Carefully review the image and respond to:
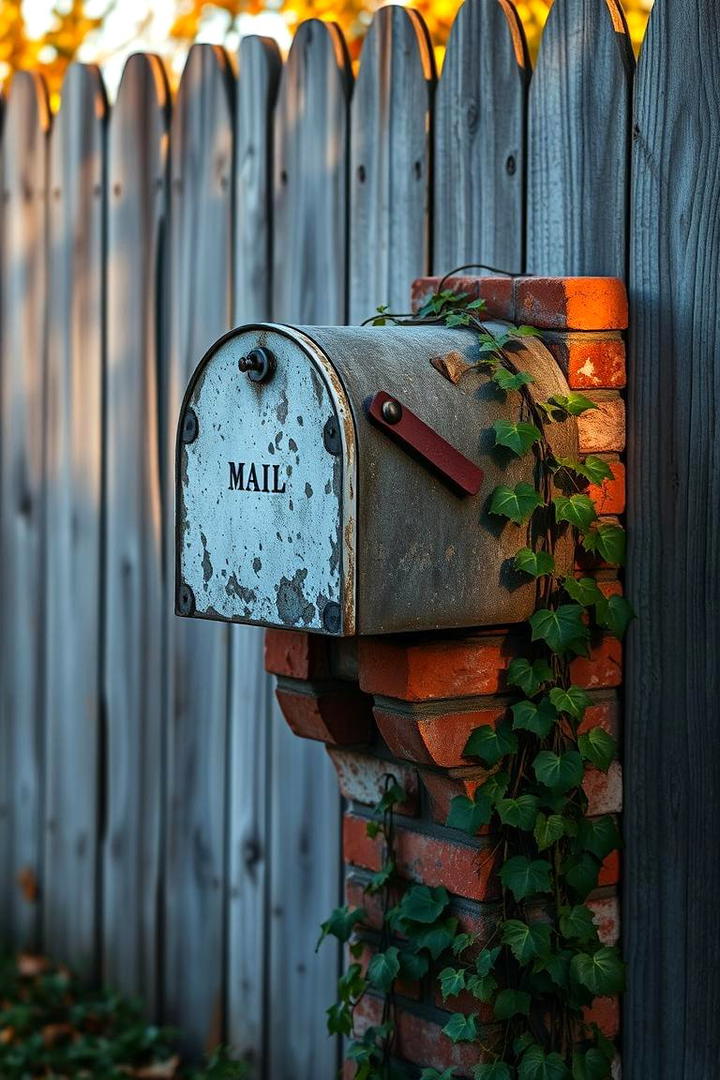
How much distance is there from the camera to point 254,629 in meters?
3.37

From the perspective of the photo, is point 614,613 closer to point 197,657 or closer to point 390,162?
point 390,162

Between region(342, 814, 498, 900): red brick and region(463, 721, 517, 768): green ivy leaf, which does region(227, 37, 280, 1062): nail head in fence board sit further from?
region(463, 721, 517, 768): green ivy leaf

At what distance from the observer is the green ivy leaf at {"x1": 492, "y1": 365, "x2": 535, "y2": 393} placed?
7.36 ft

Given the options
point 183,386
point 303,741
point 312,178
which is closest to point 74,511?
point 183,386

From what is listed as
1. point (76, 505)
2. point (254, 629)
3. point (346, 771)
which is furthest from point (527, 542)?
point (76, 505)

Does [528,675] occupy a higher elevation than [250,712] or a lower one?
higher

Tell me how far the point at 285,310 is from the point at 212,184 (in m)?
0.41

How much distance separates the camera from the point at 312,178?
10.6 feet

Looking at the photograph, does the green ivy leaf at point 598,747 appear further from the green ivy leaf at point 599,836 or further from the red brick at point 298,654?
the red brick at point 298,654

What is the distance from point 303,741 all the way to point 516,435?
1.25 m

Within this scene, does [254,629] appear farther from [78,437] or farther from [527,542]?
[527,542]

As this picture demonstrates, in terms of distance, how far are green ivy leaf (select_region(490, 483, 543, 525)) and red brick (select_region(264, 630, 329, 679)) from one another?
492 millimetres

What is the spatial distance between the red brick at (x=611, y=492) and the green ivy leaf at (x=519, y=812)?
1.55 ft

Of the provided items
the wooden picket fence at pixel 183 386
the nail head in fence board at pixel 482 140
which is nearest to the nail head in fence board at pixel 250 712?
the wooden picket fence at pixel 183 386
